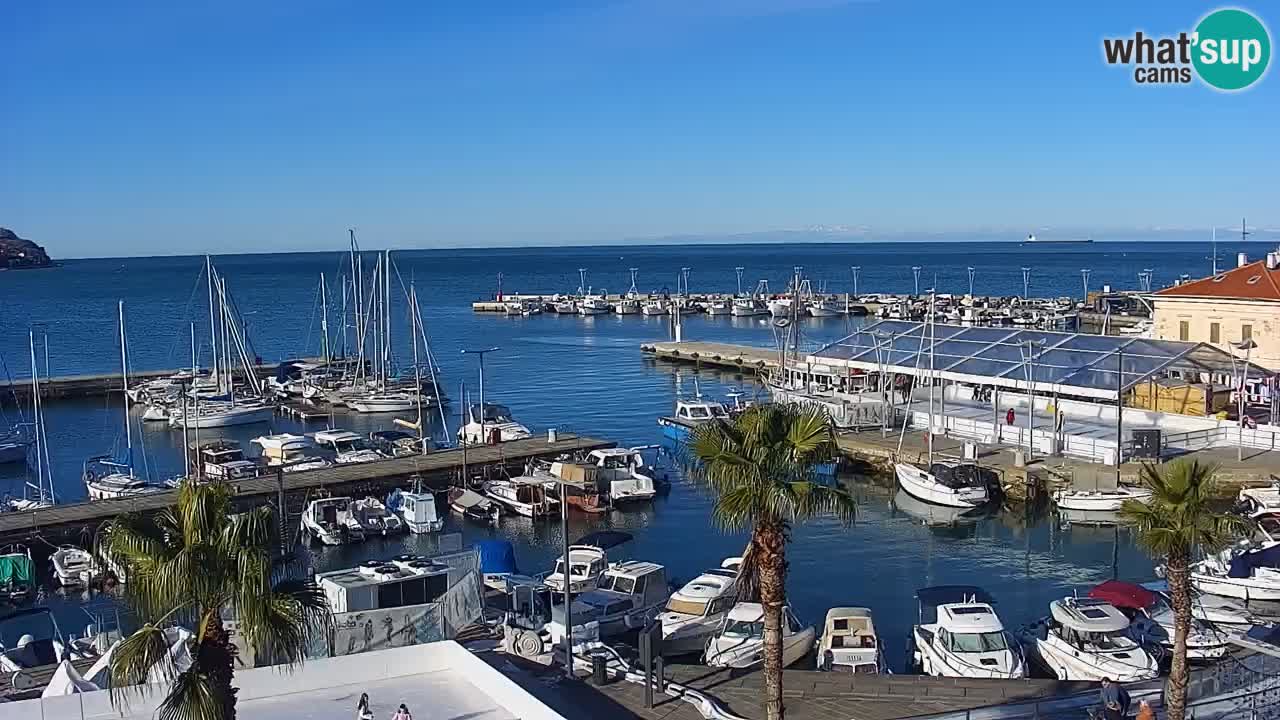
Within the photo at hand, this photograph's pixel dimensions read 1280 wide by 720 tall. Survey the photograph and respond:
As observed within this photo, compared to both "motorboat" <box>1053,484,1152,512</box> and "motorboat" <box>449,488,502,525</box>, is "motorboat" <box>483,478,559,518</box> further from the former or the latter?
"motorboat" <box>1053,484,1152,512</box>

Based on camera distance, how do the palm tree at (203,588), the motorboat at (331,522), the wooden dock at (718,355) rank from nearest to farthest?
the palm tree at (203,588) < the motorboat at (331,522) < the wooden dock at (718,355)

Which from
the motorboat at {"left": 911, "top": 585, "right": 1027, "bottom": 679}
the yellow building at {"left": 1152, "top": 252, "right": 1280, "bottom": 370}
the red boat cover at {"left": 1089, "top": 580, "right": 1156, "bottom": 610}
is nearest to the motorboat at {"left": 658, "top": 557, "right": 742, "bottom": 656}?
the motorboat at {"left": 911, "top": 585, "right": 1027, "bottom": 679}

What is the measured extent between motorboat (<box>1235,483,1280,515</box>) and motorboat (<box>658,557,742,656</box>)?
1886 cm

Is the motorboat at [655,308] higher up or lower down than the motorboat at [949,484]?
higher up

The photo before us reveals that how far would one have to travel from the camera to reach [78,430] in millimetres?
74750

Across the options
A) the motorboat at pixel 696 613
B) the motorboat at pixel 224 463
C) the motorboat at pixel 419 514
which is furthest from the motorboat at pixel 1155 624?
the motorboat at pixel 224 463

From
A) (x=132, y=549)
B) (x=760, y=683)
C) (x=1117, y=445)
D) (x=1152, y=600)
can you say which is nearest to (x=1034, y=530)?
(x=1117, y=445)

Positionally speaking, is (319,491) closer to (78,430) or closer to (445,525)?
(445,525)

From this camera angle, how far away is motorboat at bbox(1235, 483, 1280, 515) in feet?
131

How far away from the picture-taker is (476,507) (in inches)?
1902

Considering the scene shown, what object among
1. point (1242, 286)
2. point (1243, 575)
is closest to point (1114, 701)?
point (1243, 575)

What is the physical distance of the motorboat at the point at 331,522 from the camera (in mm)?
44375

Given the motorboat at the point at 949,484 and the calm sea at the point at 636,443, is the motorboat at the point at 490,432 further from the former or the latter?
the motorboat at the point at 949,484

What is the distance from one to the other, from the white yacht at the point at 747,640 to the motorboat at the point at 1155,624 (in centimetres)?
732
